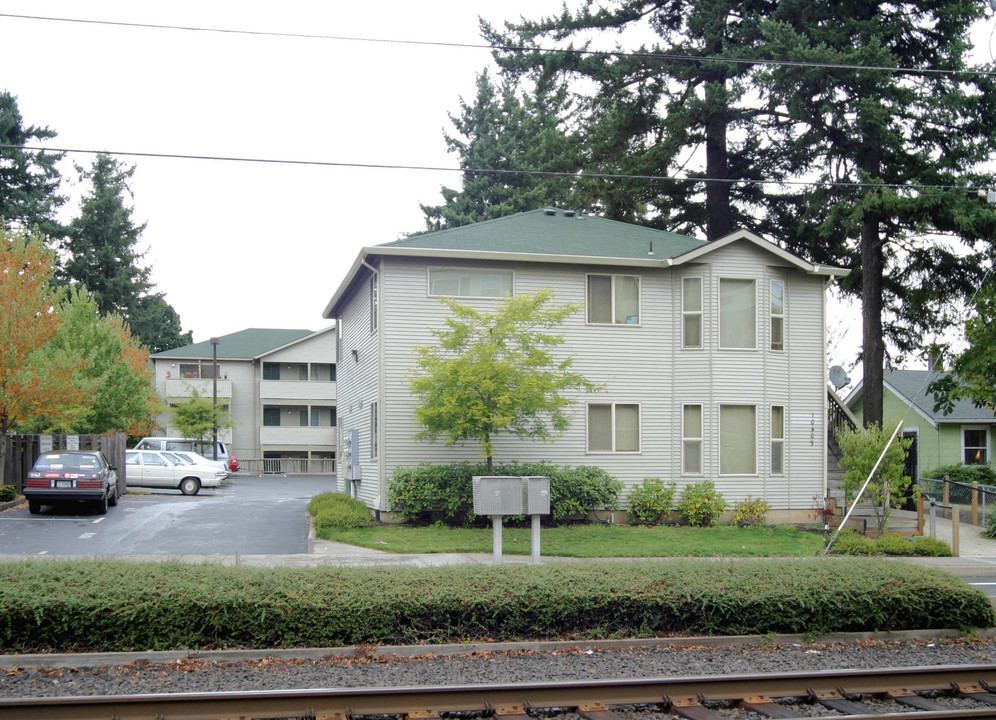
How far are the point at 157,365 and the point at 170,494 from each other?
26944mm

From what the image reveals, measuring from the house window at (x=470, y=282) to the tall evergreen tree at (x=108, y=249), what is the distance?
42.8m

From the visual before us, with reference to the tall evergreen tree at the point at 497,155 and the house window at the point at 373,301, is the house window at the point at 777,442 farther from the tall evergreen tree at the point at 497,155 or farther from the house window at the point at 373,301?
the tall evergreen tree at the point at 497,155

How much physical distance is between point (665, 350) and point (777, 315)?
9.73 ft

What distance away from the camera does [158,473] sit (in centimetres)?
3378

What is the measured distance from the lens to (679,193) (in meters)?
34.9

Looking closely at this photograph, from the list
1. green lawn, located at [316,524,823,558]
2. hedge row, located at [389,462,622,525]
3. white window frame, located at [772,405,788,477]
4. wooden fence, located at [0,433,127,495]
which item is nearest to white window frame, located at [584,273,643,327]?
hedge row, located at [389,462,622,525]

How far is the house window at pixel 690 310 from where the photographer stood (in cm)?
2305

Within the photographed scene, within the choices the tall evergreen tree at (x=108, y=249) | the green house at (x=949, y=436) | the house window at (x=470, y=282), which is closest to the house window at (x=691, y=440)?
the house window at (x=470, y=282)

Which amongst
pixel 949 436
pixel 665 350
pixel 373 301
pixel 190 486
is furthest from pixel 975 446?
pixel 190 486

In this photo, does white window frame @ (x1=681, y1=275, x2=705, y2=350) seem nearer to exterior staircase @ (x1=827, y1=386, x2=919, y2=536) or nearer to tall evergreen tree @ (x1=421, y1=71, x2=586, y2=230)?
exterior staircase @ (x1=827, y1=386, x2=919, y2=536)

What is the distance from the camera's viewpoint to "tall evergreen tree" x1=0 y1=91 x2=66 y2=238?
47.3m

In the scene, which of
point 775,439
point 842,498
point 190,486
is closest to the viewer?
point 775,439

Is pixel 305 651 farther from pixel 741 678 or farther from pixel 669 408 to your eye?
pixel 669 408

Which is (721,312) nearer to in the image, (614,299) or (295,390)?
(614,299)
